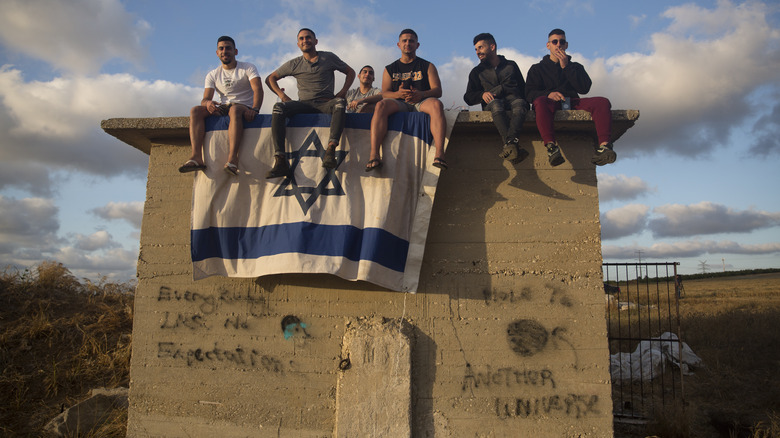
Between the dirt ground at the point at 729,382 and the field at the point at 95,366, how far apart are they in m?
0.02

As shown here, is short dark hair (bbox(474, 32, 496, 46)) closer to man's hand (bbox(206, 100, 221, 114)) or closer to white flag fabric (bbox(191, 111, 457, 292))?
white flag fabric (bbox(191, 111, 457, 292))

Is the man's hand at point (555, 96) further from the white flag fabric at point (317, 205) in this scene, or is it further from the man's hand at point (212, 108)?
the man's hand at point (212, 108)

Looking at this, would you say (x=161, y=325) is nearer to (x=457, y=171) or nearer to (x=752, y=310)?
(x=457, y=171)

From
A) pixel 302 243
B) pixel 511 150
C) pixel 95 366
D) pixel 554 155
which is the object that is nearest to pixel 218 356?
pixel 302 243

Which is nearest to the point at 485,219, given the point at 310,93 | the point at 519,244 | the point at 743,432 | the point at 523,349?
the point at 519,244

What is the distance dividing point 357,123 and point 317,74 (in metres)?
0.85

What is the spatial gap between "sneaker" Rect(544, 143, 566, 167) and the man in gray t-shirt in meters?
Answer: 2.00

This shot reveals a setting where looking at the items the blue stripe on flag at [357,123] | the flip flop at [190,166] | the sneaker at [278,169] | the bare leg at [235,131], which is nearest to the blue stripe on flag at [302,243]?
the sneaker at [278,169]

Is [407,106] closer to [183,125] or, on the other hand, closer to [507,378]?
[183,125]

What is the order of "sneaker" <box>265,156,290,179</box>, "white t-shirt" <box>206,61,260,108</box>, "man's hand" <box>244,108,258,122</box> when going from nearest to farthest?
"sneaker" <box>265,156,290,179</box> → "man's hand" <box>244,108,258,122</box> → "white t-shirt" <box>206,61,260,108</box>

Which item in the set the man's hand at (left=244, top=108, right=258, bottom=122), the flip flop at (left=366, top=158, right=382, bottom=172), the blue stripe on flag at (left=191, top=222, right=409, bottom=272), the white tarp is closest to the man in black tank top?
the flip flop at (left=366, top=158, right=382, bottom=172)

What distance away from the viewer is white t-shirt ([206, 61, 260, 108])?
539cm

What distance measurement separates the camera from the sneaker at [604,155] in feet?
14.9

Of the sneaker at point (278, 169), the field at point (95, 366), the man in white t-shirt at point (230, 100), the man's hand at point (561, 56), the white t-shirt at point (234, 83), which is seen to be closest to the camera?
the sneaker at point (278, 169)
